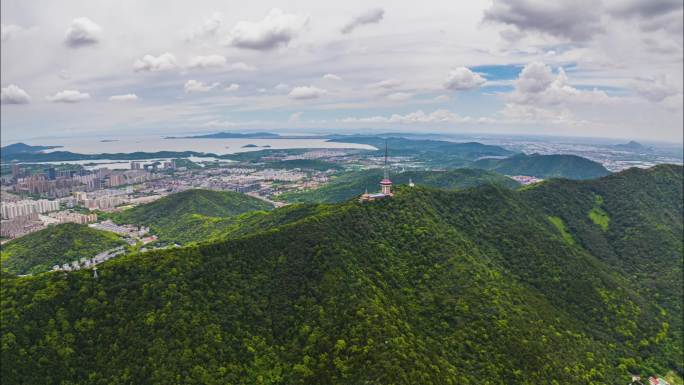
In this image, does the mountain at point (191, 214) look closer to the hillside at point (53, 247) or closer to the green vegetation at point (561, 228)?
the hillside at point (53, 247)

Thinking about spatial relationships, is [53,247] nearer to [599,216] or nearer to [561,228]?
[561,228]

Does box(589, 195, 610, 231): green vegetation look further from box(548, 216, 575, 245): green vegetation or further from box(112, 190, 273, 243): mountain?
box(112, 190, 273, 243): mountain

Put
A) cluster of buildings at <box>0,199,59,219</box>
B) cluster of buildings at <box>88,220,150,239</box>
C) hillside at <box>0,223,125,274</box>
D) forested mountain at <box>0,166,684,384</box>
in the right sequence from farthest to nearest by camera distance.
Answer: cluster of buildings at <box>0,199,59,219</box> < cluster of buildings at <box>88,220,150,239</box> < hillside at <box>0,223,125,274</box> < forested mountain at <box>0,166,684,384</box>

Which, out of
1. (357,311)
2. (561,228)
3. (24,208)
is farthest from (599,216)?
(24,208)

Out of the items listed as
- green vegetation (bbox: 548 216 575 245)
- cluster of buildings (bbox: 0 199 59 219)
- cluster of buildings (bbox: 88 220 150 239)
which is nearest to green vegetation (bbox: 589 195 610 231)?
green vegetation (bbox: 548 216 575 245)

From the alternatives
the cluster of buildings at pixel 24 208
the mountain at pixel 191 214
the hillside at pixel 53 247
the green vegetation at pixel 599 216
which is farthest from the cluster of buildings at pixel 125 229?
the green vegetation at pixel 599 216

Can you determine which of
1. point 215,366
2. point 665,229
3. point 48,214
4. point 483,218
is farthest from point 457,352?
point 48,214
